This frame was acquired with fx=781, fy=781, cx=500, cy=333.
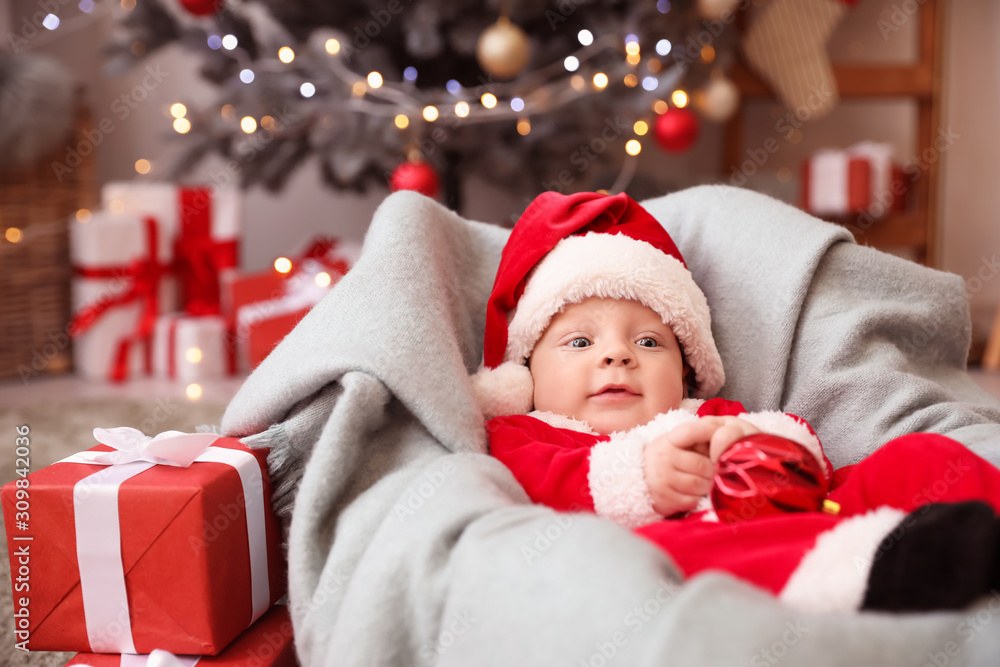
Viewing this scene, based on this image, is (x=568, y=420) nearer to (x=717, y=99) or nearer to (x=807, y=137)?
(x=717, y=99)

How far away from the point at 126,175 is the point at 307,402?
229 centimetres

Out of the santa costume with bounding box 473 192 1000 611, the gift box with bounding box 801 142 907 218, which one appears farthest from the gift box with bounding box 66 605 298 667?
the gift box with bounding box 801 142 907 218

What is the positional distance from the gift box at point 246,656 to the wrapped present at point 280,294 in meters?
1.27

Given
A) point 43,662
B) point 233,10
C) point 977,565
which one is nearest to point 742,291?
point 977,565

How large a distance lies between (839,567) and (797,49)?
8.02 ft

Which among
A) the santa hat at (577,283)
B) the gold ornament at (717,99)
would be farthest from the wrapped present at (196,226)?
the santa hat at (577,283)

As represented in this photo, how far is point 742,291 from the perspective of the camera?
948 millimetres

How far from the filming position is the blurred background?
75.0 inches

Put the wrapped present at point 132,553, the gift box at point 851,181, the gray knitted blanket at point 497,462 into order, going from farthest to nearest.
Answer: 1. the gift box at point 851,181
2. the wrapped present at point 132,553
3. the gray knitted blanket at point 497,462

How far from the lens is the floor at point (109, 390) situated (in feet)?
6.32

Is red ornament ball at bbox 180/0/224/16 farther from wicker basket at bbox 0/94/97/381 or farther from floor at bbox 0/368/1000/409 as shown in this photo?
floor at bbox 0/368/1000/409

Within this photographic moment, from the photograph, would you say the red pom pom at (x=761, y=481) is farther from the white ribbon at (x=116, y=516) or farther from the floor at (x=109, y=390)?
the floor at (x=109, y=390)

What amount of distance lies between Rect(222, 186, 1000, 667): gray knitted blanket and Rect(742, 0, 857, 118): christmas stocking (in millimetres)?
1794

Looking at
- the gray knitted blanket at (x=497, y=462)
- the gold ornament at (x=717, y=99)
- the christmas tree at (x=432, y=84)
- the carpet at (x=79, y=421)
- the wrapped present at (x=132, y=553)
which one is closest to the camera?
the gray knitted blanket at (x=497, y=462)
